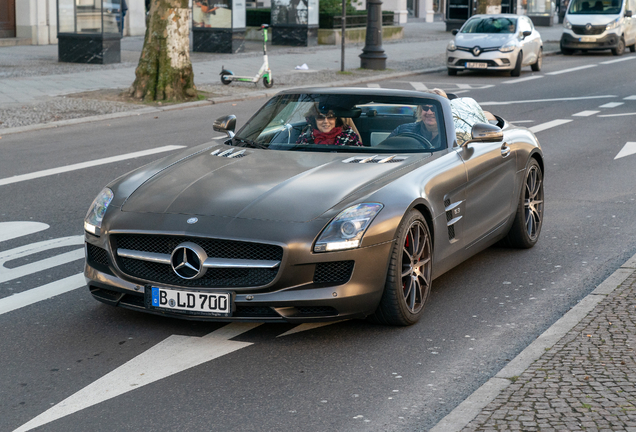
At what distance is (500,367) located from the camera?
503 centimetres

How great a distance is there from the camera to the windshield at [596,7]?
1312 inches

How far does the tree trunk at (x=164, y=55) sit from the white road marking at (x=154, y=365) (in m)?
12.9

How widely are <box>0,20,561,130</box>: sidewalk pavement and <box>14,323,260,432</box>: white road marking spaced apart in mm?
10114

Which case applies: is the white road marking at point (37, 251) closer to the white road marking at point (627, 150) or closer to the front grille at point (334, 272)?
the front grille at point (334, 272)

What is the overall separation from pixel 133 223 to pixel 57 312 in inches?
37.8

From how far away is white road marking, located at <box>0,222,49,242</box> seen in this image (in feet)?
25.7

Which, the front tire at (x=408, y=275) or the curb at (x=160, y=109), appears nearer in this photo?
the front tire at (x=408, y=275)

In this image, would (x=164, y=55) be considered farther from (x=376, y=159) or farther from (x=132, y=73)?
(x=376, y=159)

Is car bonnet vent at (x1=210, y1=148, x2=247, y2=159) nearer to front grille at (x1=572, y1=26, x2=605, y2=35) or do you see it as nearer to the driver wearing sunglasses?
the driver wearing sunglasses

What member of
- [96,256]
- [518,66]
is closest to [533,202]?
[96,256]

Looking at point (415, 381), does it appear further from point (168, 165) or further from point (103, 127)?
point (103, 127)

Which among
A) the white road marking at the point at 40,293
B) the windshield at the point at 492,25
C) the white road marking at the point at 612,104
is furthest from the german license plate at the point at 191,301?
the windshield at the point at 492,25

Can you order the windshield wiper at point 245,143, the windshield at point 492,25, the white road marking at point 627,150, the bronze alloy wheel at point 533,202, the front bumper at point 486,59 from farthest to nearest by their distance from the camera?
the windshield at point 492,25, the front bumper at point 486,59, the white road marking at point 627,150, the bronze alloy wheel at point 533,202, the windshield wiper at point 245,143

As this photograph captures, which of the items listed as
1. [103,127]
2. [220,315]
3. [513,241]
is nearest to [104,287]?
[220,315]
